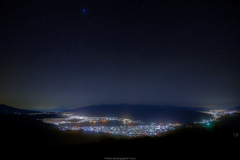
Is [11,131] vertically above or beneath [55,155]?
beneath

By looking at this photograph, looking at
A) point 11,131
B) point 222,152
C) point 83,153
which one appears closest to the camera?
point 222,152

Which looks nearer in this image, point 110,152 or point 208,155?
point 208,155

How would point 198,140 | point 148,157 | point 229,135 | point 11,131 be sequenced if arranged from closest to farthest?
point 148,157 → point 198,140 → point 229,135 → point 11,131

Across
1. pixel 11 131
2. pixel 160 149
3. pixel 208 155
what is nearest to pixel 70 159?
pixel 160 149

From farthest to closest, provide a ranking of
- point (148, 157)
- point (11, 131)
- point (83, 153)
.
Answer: point (11, 131) < point (83, 153) < point (148, 157)

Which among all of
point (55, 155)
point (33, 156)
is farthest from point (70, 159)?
point (33, 156)

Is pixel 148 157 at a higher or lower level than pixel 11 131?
higher

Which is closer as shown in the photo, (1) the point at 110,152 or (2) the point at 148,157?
(2) the point at 148,157

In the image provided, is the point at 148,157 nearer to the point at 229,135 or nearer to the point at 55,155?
the point at 55,155

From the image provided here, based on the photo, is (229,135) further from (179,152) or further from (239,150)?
(179,152)
